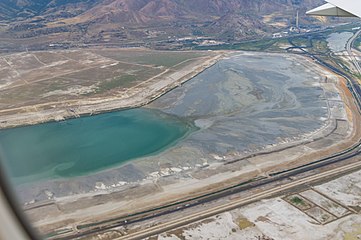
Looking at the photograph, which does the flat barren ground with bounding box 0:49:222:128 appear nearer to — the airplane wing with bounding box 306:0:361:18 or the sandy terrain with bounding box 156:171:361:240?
the sandy terrain with bounding box 156:171:361:240

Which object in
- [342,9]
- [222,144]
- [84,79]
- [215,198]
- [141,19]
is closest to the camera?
[342,9]

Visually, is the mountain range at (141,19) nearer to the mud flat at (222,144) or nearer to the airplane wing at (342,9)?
the mud flat at (222,144)

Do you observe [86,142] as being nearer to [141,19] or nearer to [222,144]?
[222,144]

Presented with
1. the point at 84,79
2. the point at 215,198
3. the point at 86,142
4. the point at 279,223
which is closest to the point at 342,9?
the point at 279,223

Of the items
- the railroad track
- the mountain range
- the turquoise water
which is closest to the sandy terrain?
the railroad track

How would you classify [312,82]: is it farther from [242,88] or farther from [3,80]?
[3,80]

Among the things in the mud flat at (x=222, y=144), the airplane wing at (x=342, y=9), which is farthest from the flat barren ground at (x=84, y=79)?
the airplane wing at (x=342, y=9)
